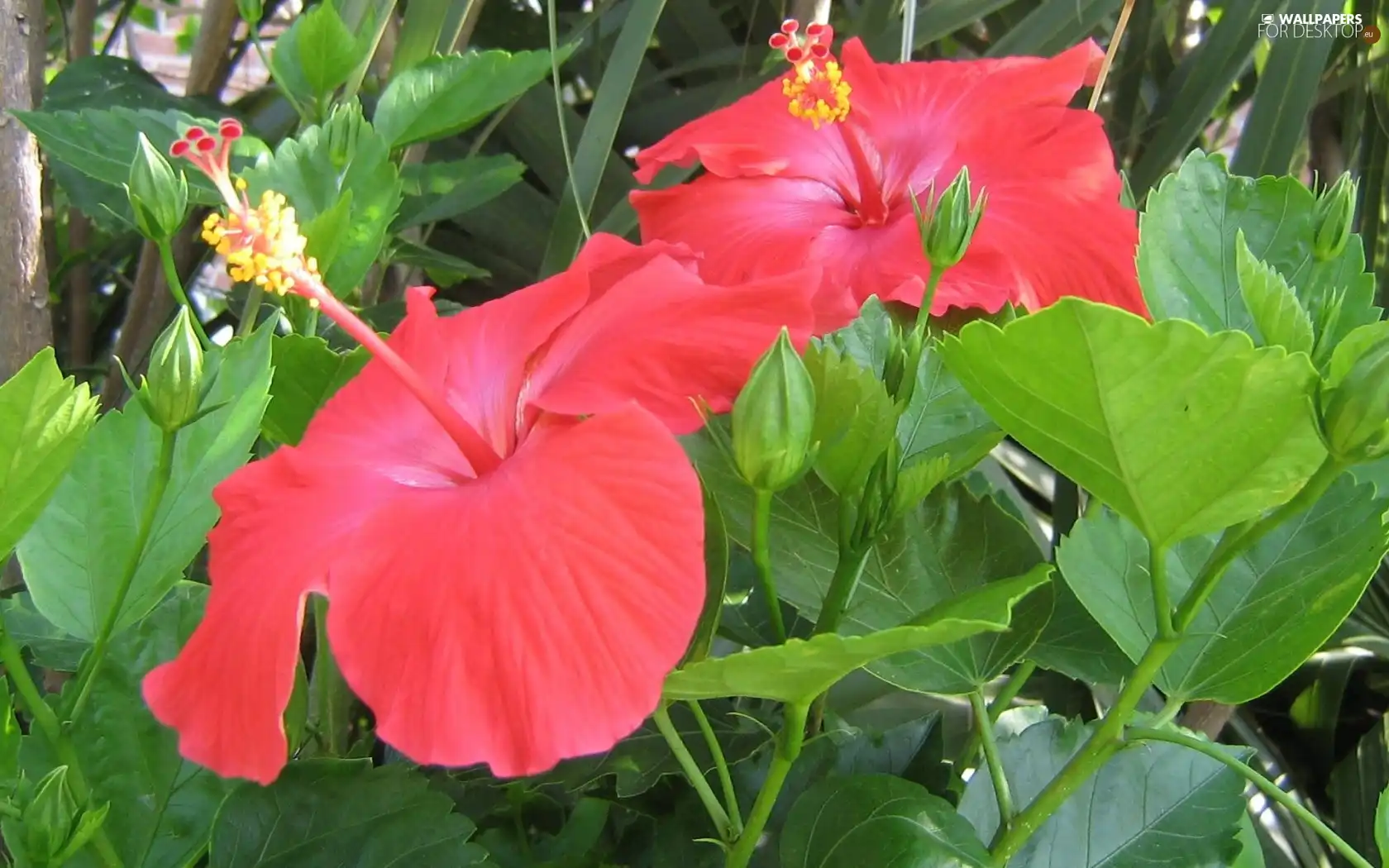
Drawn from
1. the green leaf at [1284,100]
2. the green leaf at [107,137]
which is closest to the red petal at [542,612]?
the green leaf at [107,137]

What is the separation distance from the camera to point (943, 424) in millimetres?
406

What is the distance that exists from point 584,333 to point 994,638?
8.0 inches

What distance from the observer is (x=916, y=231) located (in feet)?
1.47

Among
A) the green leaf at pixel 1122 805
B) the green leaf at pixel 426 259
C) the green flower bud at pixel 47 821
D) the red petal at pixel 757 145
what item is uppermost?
the red petal at pixel 757 145

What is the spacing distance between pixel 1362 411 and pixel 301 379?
1.25 ft

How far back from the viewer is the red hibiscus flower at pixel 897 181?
0.42 m

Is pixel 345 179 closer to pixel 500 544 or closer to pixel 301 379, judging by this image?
pixel 301 379

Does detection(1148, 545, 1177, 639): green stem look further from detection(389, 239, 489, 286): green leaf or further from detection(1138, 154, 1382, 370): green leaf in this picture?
detection(389, 239, 489, 286): green leaf

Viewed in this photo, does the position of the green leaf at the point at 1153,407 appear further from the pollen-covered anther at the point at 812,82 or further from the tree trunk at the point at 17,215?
the tree trunk at the point at 17,215

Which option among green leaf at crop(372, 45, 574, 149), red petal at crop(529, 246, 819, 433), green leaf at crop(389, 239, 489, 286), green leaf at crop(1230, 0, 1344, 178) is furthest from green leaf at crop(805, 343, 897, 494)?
green leaf at crop(1230, 0, 1344, 178)

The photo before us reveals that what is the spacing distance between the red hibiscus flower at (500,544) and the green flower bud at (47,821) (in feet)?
0.14

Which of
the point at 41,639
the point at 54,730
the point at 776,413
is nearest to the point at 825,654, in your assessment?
the point at 776,413

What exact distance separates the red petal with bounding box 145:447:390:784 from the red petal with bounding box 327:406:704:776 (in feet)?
0.08

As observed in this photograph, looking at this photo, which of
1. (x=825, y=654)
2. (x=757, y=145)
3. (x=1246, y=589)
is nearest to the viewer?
(x=825, y=654)
